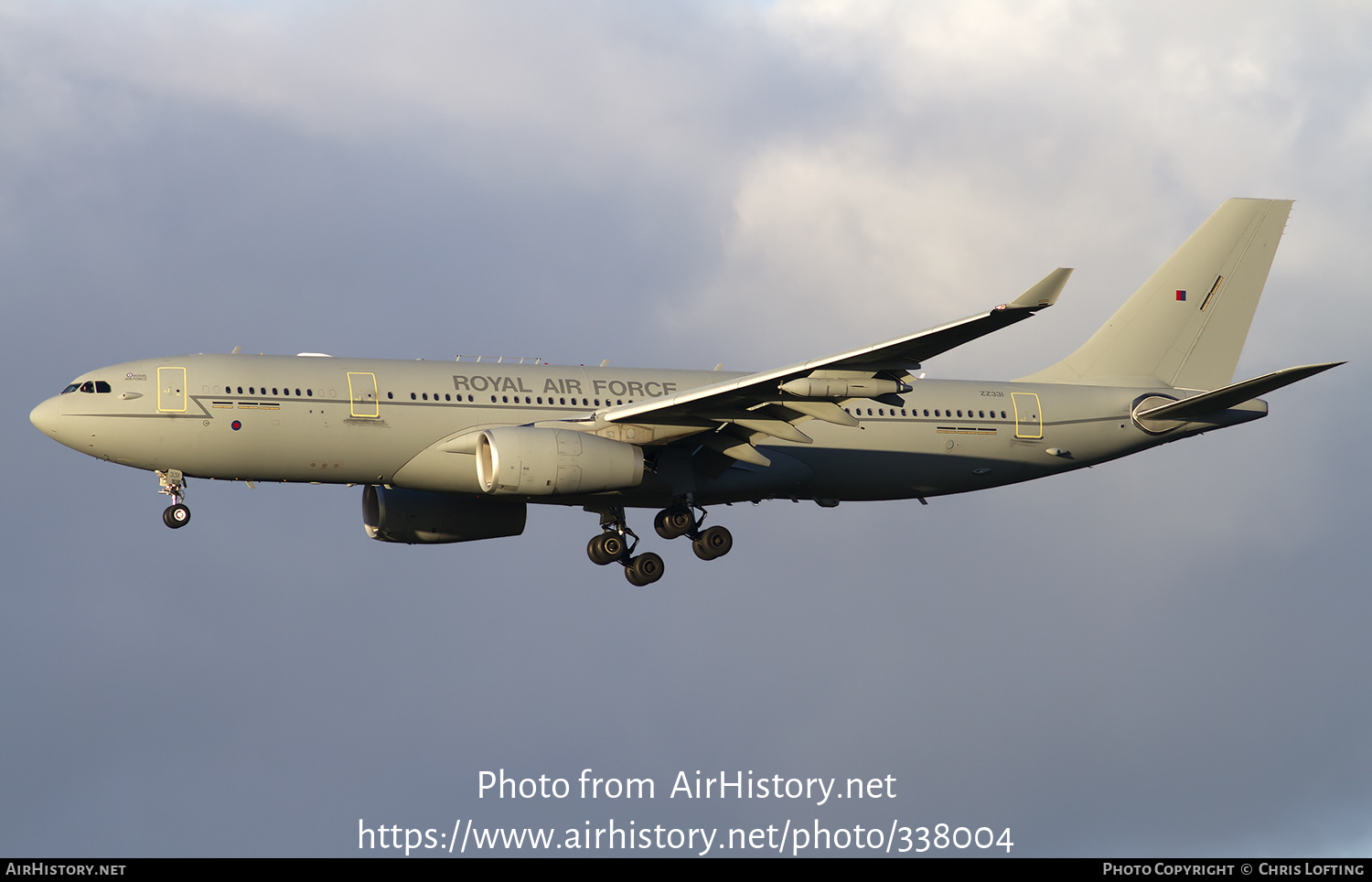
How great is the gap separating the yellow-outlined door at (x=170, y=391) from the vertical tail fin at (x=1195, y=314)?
25055mm

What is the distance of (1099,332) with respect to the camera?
4884 cm

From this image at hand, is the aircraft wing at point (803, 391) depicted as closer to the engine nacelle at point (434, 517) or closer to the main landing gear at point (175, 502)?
the engine nacelle at point (434, 517)

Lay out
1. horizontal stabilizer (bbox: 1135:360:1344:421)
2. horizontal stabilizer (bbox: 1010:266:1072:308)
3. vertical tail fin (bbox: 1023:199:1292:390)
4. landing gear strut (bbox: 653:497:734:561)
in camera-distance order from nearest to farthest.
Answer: horizontal stabilizer (bbox: 1010:266:1072:308)
horizontal stabilizer (bbox: 1135:360:1344:421)
landing gear strut (bbox: 653:497:734:561)
vertical tail fin (bbox: 1023:199:1292:390)

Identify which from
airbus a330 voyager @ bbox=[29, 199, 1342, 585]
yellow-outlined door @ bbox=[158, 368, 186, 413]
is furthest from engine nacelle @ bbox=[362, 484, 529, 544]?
yellow-outlined door @ bbox=[158, 368, 186, 413]

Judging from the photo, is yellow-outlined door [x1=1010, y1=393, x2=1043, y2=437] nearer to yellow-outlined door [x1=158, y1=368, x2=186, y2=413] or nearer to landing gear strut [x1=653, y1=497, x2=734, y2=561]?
landing gear strut [x1=653, y1=497, x2=734, y2=561]

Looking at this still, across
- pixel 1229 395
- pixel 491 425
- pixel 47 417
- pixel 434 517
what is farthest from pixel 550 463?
pixel 1229 395

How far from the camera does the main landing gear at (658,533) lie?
42.7 m

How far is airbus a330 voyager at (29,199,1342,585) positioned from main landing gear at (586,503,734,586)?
0.20 ft

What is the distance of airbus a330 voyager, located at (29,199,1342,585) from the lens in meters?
38.7

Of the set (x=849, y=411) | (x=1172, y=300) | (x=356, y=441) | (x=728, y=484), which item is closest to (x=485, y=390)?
(x=356, y=441)

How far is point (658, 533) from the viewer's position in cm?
4322

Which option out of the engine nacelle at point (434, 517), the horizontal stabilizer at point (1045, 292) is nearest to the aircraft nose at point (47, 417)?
the engine nacelle at point (434, 517)

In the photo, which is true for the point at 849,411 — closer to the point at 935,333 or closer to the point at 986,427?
the point at 986,427

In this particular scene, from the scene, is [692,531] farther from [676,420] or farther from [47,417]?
[47,417]
